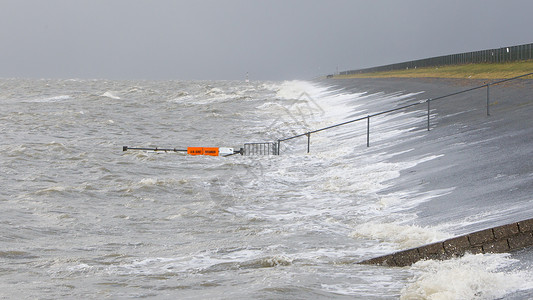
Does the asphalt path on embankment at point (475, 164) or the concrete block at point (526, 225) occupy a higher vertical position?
the asphalt path on embankment at point (475, 164)

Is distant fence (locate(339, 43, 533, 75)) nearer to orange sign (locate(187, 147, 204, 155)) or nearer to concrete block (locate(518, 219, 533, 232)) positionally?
orange sign (locate(187, 147, 204, 155))

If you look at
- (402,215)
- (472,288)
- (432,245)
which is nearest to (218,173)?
(402,215)

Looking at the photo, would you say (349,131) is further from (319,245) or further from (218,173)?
(319,245)

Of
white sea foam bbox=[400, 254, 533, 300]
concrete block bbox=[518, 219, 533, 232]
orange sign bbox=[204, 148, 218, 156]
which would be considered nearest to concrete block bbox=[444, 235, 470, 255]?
white sea foam bbox=[400, 254, 533, 300]

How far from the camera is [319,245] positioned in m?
11.4

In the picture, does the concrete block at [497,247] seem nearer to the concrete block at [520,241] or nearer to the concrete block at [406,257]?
the concrete block at [520,241]

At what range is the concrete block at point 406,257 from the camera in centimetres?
916

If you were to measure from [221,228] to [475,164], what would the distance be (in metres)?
5.40

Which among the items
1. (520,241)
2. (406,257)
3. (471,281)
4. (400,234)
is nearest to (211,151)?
(400,234)

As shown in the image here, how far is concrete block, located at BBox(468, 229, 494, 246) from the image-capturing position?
884 cm

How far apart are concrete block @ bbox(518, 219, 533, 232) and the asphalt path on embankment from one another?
0.69m

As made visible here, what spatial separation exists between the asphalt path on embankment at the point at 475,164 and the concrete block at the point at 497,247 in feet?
2.55

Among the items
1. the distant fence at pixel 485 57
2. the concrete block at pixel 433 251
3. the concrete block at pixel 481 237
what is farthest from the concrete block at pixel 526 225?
the distant fence at pixel 485 57

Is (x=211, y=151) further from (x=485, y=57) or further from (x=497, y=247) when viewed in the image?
(x=485, y=57)
